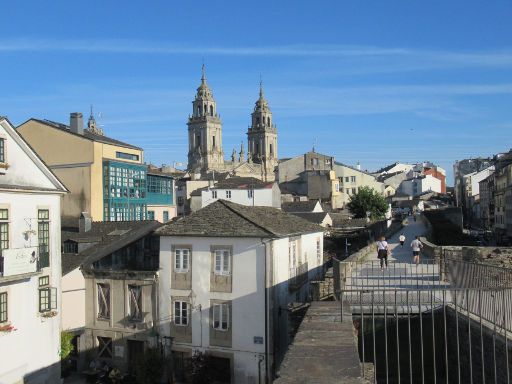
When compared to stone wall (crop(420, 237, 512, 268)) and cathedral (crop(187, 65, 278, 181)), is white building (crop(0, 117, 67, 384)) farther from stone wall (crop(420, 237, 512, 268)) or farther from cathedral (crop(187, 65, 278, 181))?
cathedral (crop(187, 65, 278, 181))

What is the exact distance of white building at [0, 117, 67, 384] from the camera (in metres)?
20.0

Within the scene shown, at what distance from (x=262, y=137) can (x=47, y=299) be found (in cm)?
13709

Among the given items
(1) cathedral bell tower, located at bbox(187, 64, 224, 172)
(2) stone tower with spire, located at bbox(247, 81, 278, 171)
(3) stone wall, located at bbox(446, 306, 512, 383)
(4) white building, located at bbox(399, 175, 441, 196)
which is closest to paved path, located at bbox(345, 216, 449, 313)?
(3) stone wall, located at bbox(446, 306, 512, 383)

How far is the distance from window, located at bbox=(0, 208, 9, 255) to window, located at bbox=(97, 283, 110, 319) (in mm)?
5527

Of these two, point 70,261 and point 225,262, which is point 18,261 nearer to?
point 70,261

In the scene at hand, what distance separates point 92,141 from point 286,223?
67.0 feet

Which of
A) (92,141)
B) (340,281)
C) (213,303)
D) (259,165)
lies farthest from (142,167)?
(259,165)

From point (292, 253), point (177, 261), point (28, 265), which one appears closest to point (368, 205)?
point (292, 253)

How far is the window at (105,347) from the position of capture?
2433 cm

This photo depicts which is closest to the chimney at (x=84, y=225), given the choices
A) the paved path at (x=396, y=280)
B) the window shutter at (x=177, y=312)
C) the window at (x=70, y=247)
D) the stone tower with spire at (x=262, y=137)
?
the window at (x=70, y=247)

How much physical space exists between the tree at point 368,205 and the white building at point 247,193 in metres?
14.4

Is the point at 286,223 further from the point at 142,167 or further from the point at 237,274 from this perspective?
the point at 142,167

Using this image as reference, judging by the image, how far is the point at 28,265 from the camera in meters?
20.4

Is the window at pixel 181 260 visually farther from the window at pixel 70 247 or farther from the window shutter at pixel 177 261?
the window at pixel 70 247
